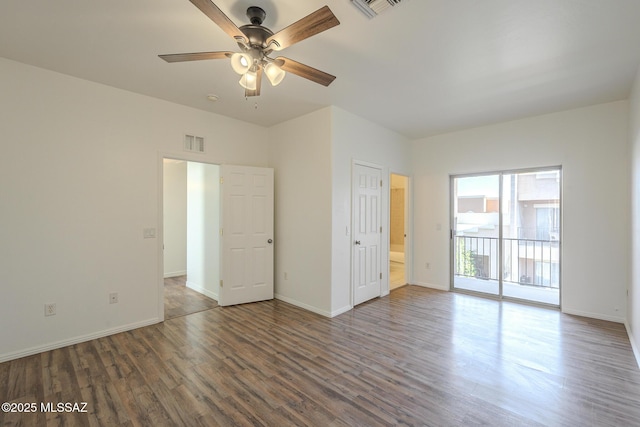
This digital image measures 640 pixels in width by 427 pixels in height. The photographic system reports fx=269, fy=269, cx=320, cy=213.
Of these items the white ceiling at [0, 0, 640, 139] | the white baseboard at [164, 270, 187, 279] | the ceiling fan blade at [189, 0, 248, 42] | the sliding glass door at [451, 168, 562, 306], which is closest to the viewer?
the ceiling fan blade at [189, 0, 248, 42]

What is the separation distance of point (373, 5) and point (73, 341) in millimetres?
4238

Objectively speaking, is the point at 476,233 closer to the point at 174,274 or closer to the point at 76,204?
the point at 76,204

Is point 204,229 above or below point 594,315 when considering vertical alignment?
above

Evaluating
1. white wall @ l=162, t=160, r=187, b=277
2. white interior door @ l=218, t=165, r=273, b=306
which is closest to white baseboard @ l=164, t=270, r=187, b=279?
white wall @ l=162, t=160, r=187, b=277

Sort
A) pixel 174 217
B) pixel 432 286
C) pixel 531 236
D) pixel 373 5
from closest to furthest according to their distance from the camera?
pixel 373 5
pixel 531 236
pixel 432 286
pixel 174 217

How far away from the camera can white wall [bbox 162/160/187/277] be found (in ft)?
19.8

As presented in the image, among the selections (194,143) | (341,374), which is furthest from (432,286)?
(194,143)

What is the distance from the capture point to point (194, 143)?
12.5 ft

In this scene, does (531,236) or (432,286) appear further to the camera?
(432,286)

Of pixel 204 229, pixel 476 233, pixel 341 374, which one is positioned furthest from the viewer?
pixel 476 233

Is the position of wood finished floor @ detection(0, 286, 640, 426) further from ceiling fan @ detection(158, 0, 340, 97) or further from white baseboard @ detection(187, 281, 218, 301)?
ceiling fan @ detection(158, 0, 340, 97)

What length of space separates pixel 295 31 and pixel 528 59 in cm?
231

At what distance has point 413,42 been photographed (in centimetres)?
228

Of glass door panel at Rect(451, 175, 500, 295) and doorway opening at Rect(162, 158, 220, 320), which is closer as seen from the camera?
doorway opening at Rect(162, 158, 220, 320)
